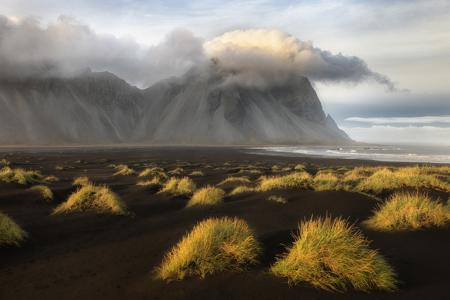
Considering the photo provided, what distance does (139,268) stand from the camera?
18.3 feet

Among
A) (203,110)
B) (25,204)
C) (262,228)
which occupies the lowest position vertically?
(25,204)

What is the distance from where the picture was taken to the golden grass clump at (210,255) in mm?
4793

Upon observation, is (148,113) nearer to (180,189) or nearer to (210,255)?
(180,189)

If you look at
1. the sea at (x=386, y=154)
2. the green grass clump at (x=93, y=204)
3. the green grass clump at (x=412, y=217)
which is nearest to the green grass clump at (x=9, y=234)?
the green grass clump at (x=93, y=204)

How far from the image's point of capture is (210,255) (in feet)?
16.2

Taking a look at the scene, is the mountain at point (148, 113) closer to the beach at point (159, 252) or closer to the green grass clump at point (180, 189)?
the green grass clump at point (180, 189)

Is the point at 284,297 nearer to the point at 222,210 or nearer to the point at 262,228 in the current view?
the point at 262,228

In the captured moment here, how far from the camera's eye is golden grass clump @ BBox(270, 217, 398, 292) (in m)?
4.33

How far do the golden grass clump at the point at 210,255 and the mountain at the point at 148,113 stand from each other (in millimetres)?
122513

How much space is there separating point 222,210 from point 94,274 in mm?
5858

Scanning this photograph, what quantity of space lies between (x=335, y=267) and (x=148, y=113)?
157377 millimetres

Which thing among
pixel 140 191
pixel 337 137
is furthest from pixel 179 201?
pixel 337 137

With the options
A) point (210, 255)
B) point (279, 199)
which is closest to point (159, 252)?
point (210, 255)

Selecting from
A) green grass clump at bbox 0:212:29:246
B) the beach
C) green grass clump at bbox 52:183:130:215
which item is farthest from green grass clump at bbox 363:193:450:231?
green grass clump at bbox 0:212:29:246
